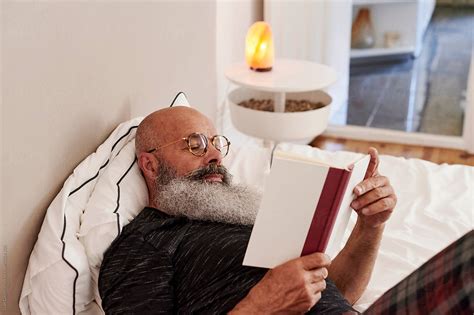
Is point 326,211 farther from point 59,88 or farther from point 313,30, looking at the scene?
point 313,30

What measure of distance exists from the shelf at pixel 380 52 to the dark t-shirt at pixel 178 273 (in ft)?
10.2

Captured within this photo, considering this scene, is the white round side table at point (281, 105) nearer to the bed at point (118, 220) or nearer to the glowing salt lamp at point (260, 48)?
the glowing salt lamp at point (260, 48)

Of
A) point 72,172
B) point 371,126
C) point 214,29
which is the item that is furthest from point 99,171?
point 371,126

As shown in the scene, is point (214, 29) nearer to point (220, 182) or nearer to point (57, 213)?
point (220, 182)

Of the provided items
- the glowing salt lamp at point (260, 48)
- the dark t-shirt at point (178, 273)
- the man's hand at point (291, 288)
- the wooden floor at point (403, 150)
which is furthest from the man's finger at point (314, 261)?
the wooden floor at point (403, 150)

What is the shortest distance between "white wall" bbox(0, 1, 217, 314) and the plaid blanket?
76cm

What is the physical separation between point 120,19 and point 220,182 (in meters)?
0.52

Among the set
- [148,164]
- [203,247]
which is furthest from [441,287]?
[148,164]

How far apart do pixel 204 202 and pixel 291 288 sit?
0.36m

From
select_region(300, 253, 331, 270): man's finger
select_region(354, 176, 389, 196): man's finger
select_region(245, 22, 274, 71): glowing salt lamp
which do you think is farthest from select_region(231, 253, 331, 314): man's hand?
select_region(245, 22, 274, 71): glowing salt lamp

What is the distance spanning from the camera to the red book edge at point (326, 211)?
1.20m

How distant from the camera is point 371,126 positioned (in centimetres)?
367

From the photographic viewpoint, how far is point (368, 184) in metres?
1.41

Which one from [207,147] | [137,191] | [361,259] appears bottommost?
[361,259]
